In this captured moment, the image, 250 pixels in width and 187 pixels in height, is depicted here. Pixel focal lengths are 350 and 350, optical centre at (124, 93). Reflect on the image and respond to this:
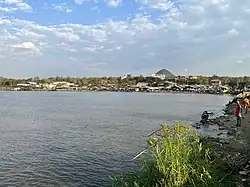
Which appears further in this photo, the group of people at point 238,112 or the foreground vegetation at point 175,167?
the group of people at point 238,112

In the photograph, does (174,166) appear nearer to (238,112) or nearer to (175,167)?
(175,167)

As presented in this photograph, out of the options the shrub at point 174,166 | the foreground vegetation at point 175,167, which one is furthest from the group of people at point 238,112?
the shrub at point 174,166

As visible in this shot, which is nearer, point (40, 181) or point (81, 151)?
point (40, 181)

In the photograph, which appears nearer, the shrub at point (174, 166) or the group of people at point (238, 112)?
the shrub at point (174, 166)

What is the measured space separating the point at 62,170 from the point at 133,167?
3.99 m

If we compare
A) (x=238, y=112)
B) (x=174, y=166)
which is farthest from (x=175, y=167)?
(x=238, y=112)

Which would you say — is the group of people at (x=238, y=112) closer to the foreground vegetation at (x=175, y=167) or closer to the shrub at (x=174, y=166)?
the foreground vegetation at (x=175, y=167)

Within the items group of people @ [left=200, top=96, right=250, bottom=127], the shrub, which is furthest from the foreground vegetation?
group of people @ [left=200, top=96, right=250, bottom=127]

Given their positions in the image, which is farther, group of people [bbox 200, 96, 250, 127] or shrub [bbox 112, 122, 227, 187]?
group of people [bbox 200, 96, 250, 127]

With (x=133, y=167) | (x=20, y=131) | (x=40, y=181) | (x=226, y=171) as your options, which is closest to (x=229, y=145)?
(x=133, y=167)

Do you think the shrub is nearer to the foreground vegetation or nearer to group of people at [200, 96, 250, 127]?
the foreground vegetation

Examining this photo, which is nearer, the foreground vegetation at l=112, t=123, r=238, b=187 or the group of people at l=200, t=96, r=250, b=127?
the foreground vegetation at l=112, t=123, r=238, b=187

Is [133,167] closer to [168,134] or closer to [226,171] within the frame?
[226,171]

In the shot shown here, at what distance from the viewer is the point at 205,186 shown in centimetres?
1084
